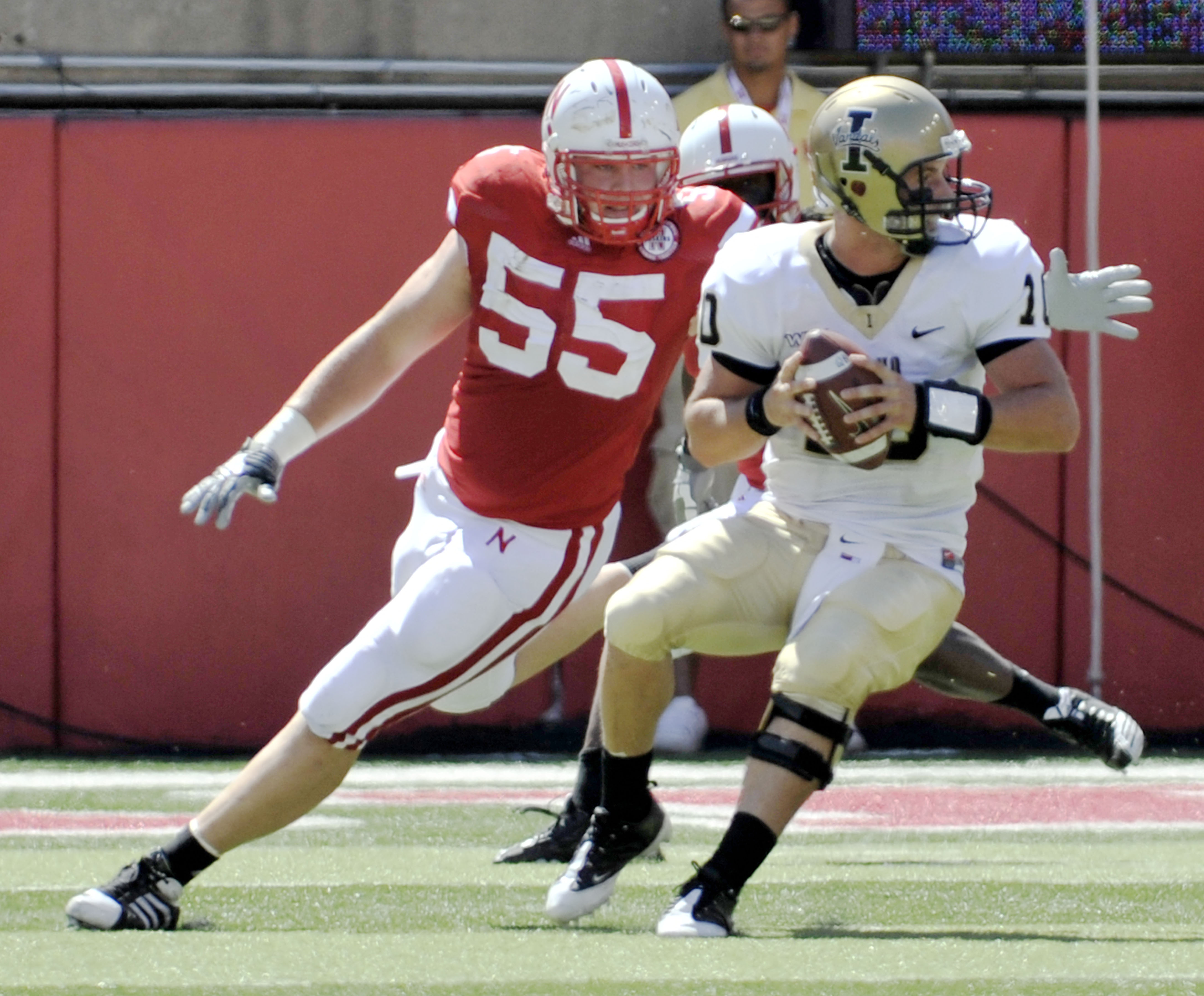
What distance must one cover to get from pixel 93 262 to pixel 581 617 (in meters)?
3.17

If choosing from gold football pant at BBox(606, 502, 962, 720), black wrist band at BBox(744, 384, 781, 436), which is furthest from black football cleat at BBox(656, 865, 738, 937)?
black wrist band at BBox(744, 384, 781, 436)

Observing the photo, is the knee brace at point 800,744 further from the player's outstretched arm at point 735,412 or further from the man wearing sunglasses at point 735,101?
the man wearing sunglasses at point 735,101

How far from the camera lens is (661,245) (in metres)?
3.87

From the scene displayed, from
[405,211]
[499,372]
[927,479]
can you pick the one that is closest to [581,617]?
[499,372]

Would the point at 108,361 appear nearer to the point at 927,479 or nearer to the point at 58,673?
the point at 58,673

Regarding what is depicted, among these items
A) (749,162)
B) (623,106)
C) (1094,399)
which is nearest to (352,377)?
(623,106)

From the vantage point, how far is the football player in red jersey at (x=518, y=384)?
3.63 meters

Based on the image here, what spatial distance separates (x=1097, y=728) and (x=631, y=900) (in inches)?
42.6

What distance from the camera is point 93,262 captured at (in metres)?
6.98

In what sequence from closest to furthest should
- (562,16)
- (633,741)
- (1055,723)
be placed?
(633,741) < (1055,723) < (562,16)

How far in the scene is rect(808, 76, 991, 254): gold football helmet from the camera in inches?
139

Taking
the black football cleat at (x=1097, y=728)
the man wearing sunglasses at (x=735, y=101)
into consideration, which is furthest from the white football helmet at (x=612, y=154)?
the man wearing sunglasses at (x=735, y=101)

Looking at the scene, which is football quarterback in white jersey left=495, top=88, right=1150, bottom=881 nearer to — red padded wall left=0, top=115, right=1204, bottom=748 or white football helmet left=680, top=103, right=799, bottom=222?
white football helmet left=680, top=103, right=799, bottom=222

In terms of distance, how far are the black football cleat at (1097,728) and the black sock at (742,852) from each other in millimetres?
1114
